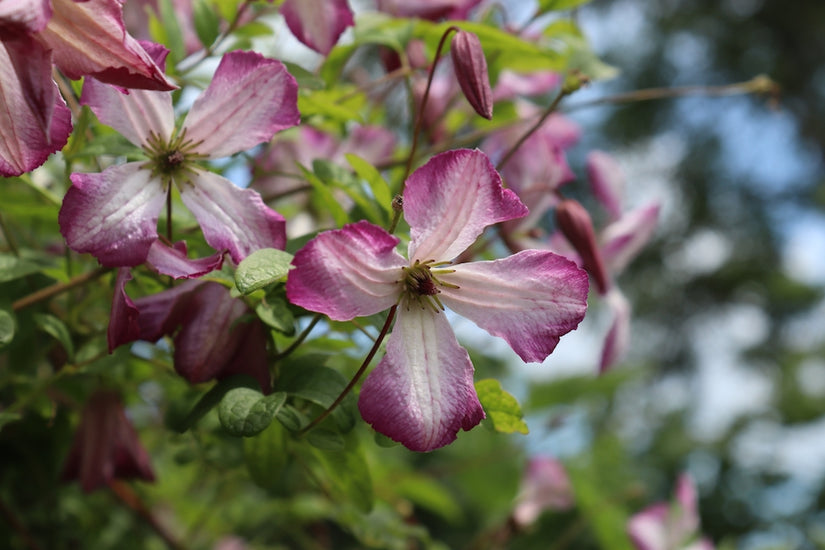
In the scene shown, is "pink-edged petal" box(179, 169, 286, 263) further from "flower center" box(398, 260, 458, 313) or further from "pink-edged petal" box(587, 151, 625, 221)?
"pink-edged petal" box(587, 151, 625, 221)

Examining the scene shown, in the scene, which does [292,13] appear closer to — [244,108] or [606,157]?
[244,108]

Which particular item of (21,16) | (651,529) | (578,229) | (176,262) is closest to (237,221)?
(176,262)

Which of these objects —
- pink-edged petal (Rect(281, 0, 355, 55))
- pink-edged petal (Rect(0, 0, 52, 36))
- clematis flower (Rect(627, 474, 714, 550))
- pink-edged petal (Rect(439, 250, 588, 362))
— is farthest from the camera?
clematis flower (Rect(627, 474, 714, 550))

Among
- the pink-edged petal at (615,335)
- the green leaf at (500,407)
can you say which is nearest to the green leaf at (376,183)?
the green leaf at (500,407)

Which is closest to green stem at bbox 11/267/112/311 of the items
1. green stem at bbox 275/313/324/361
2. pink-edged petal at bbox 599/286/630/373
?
green stem at bbox 275/313/324/361

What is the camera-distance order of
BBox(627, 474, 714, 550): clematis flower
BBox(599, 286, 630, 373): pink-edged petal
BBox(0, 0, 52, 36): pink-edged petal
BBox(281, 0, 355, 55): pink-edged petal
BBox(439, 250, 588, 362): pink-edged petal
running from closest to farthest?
BBox(0, 0, 52, 36): pink-edged petal
BBox(439, 250, 588, 362): pink-edged petal
BBox(281, 0, 355, 55): pink-edged petal
BBox(599, 286, 630, 373): pink-edged petal
BBox(627, 474, 714, 550): clematis flower

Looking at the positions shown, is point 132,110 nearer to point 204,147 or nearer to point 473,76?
point 204,147

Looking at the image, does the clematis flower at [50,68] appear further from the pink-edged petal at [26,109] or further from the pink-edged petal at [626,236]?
the pink-edged petal at [626,236]
